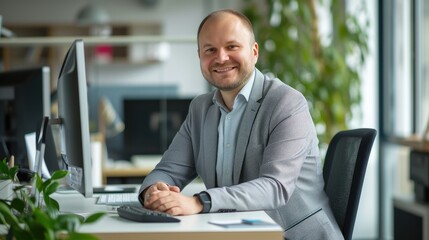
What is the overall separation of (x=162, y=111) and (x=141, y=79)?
5.19 metres

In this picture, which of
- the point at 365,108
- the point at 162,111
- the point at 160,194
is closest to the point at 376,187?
the point at 365,108

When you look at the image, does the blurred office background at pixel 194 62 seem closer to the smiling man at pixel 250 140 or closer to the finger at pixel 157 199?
Answer: the smiling man at pixel 250 140

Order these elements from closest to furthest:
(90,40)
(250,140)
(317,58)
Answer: (250,140) → (90,40) → (317,58)

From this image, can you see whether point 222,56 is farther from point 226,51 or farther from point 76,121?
point 76,121

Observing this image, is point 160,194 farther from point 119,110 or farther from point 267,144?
point 119,110

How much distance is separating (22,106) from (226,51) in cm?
107

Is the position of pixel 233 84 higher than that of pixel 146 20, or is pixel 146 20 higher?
pixel 146 20

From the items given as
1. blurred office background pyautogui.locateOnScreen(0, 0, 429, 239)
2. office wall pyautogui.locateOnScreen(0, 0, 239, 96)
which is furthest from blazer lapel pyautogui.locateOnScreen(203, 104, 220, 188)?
office wall pyautogui.locateOnScreen(0, 0, 239, 96)

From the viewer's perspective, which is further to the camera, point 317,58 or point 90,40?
point 317,58

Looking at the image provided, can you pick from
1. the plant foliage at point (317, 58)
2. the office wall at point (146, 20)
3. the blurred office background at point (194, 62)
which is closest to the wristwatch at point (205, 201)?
the blurred office background at point (194, 62)

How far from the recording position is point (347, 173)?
2.42m

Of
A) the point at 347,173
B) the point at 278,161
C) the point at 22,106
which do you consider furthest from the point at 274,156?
the point at 22,106

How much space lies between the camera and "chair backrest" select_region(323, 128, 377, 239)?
2342 mm

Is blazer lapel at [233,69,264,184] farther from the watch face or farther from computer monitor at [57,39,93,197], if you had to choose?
computer monitor at [57,39,93,197]
